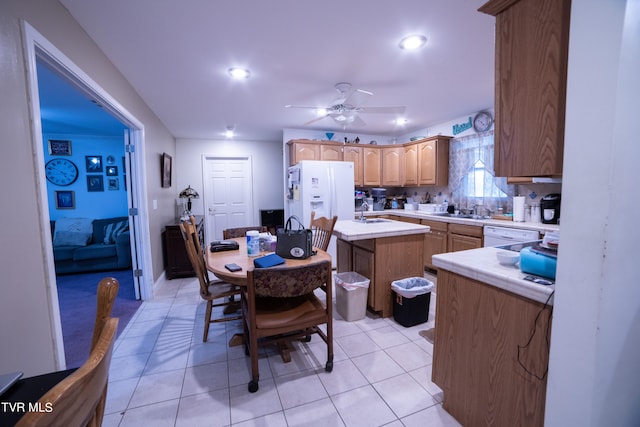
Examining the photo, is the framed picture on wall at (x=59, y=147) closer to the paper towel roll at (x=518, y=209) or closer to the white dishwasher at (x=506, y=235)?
the white dishwasher at (x=506, y=235)

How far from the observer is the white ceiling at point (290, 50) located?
1683 millimetres

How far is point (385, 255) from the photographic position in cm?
260

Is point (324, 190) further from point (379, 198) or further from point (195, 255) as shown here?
point (195, 255)

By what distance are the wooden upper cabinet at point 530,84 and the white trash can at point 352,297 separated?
167 centimetres

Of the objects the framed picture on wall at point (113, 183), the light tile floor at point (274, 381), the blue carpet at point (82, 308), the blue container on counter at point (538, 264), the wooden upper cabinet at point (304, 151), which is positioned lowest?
the light tile floor at point (274, 381)

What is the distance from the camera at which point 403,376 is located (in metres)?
1.84

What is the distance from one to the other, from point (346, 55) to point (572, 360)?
235cm

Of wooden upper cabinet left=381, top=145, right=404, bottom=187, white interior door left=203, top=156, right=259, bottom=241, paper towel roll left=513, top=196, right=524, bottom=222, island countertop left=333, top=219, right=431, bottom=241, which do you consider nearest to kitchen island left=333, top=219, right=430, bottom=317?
island countertop left=333, top=219, right=431, bottom=241

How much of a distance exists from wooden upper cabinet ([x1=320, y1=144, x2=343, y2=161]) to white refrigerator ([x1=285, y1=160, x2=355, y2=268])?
0.48 meters

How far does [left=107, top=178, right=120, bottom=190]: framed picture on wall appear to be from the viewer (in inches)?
191

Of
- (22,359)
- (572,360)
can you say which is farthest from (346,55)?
(22,359)

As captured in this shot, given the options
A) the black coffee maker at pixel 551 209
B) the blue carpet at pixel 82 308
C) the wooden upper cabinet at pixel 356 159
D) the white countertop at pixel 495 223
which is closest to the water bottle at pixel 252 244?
the blue carpet at pixel 82 308

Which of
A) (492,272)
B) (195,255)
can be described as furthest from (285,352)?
(492,272)

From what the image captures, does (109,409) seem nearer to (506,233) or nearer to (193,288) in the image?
(193,288)
